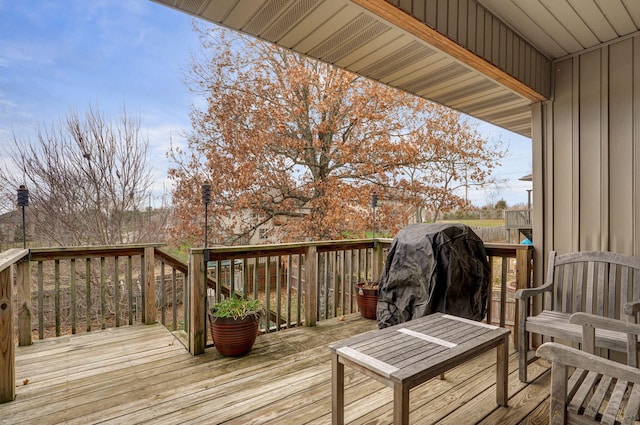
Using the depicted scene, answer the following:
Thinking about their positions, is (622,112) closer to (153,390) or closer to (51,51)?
(153,390)

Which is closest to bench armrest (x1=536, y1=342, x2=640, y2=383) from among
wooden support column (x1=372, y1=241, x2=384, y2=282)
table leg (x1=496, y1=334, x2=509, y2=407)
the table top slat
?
the table top slat

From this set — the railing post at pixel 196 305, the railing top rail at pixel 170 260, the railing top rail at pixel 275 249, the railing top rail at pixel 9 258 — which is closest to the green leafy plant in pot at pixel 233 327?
the railing post at pixel 196 305

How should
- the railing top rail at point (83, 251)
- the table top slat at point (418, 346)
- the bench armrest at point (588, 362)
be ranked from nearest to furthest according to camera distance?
the bench armrest at point (588, 362), the table top slat at point (418, 346), the railing top rail at point (83, 251)

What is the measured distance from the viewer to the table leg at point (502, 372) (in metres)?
1.95

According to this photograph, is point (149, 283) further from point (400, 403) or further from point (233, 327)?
point (400, 403)

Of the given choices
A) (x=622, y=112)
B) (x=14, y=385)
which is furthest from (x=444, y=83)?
(x=14, y=385)

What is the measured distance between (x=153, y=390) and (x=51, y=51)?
7.29 m

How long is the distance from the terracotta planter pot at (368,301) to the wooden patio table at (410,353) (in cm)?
167

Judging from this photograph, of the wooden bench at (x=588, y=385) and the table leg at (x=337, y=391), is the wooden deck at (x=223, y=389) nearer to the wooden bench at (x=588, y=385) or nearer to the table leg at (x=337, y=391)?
the table leg at (x=337, y=391)

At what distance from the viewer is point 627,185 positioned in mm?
2473

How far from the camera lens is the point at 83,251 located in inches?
127

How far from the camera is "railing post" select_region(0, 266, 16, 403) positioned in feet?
6.57

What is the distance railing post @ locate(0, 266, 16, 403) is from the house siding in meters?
4.16

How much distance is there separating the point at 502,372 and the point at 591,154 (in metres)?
1.99
